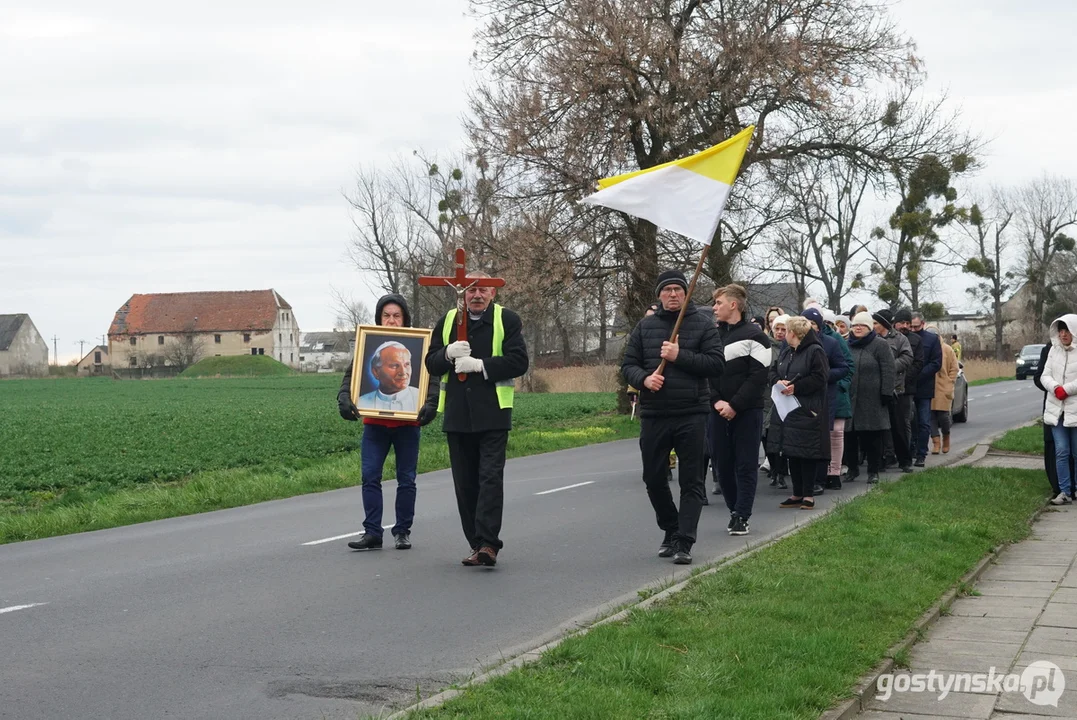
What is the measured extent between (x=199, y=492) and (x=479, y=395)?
24.6 ft

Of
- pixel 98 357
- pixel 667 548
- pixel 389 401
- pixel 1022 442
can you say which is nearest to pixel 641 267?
pixel 1022 442

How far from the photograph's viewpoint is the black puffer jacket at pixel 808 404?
12.2 m

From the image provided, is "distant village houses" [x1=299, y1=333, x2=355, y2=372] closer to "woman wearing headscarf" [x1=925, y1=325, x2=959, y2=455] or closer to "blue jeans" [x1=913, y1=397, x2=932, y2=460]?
"woman wearing headscarf" [x1=925, y1=325, x2=959, y2=455]

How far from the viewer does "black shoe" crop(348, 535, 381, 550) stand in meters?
10.1

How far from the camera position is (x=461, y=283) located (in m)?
8.80

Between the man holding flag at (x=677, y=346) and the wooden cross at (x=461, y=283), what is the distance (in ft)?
3.12

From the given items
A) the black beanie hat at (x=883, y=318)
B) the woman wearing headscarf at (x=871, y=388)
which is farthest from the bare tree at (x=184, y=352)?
the woman wearing headscarf at (x=871, y=388)

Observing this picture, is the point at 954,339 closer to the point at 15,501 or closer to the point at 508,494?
the point at 508,494

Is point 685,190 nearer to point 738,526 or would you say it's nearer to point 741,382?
point 741,382

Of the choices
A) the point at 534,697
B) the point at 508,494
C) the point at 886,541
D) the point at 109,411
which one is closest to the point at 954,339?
the point at 508,494

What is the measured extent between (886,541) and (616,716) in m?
4.86

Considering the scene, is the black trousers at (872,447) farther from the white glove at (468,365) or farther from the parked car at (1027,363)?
the parked car at (1027,363)

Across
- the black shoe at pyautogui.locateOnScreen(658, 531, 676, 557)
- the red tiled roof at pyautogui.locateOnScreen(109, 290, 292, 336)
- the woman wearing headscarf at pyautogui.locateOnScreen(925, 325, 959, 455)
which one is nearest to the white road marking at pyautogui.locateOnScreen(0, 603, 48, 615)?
the black shoe at pyautogui.locateOnScreen(658, 531, 676, 557)

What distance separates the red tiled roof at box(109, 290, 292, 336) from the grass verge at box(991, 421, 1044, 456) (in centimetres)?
12248
